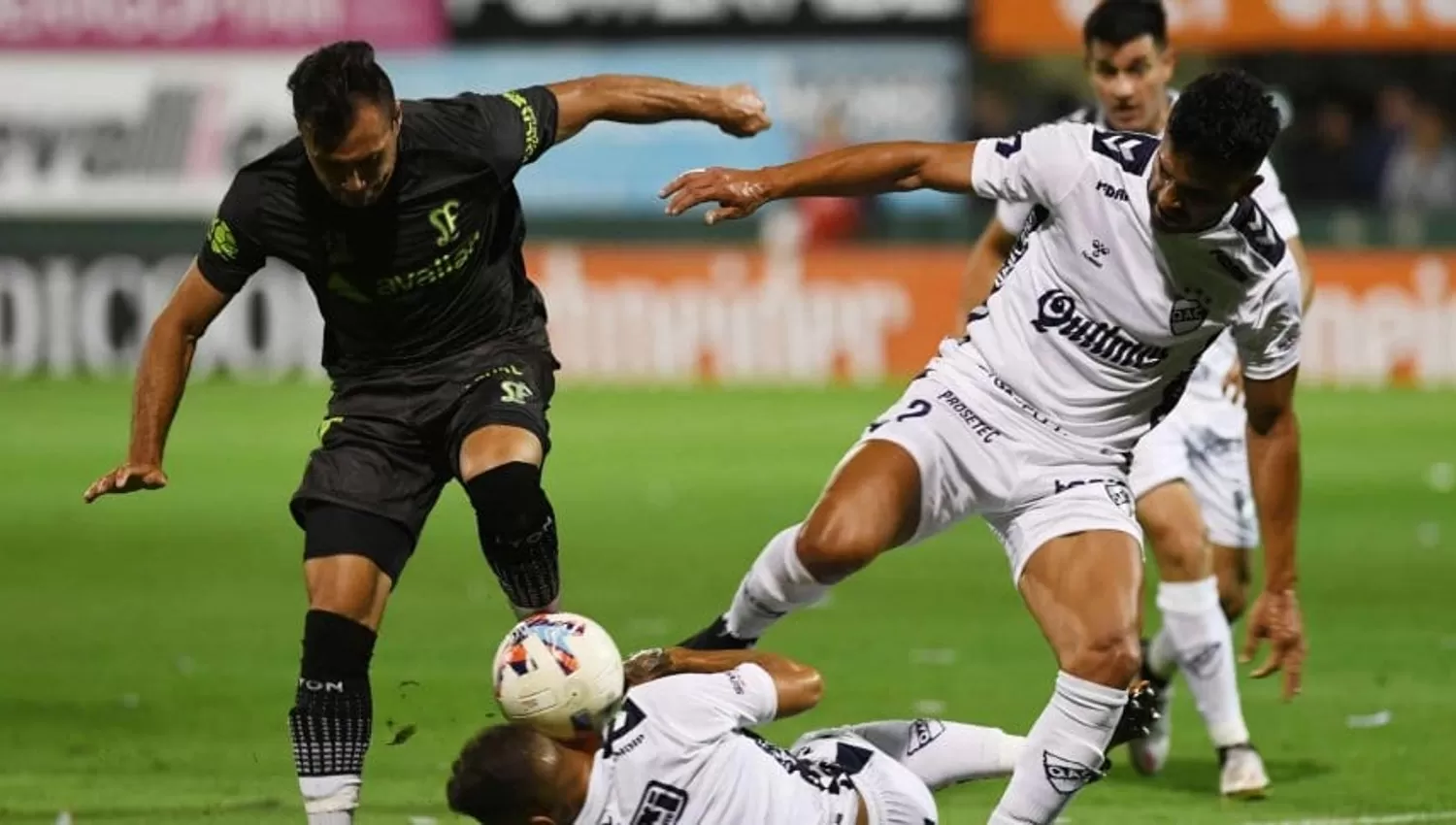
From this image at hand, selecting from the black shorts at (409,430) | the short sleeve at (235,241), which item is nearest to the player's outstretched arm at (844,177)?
the black shorts at (409,430)

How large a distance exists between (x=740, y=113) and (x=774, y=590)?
1616 millimetres

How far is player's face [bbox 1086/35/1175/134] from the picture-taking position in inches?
371

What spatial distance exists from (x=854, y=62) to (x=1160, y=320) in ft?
57.4

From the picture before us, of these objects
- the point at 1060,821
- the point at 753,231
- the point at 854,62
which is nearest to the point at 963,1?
the point at 854,62

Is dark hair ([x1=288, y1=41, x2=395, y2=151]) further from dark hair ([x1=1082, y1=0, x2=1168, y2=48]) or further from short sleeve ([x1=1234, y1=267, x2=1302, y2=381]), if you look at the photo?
dark hair ([x1=1082, y1=0, x2=1168, y2=48])

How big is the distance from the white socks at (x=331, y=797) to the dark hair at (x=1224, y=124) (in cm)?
282

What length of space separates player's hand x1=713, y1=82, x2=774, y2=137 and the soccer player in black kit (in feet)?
1.54

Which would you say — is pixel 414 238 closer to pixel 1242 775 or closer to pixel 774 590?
pixel 774 590

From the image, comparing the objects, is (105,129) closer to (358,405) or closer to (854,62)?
(854,62)

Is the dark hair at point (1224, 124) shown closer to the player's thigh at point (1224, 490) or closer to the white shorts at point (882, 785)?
the white shorts at point (882, 785)

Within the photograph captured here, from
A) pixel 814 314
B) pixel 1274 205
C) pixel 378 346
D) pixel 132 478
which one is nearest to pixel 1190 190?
pixel 1274 205

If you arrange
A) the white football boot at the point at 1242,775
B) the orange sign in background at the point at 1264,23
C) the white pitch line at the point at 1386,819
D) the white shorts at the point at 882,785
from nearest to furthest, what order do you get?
the white shorts at the point at 882,785 < the white pitch line at the point at 1386,819 < the white football boot at the point at 1242,775 < the orange sign in background at the point at 1264,23

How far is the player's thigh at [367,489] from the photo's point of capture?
24.3 feet

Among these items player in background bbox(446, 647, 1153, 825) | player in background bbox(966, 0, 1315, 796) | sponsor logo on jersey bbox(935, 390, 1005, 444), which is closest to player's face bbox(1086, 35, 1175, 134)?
player in background bbox(966, 0, 1315, 796)
